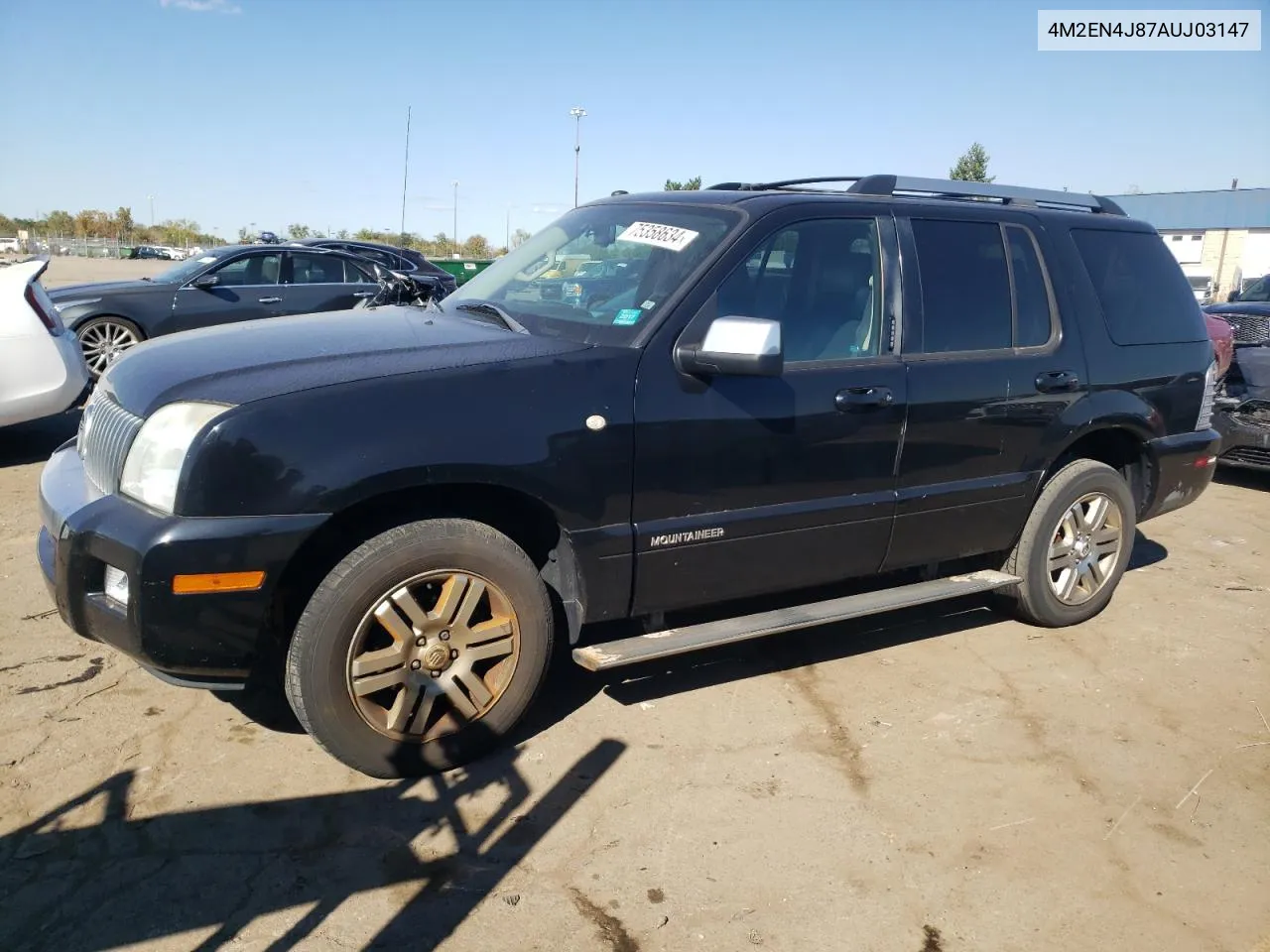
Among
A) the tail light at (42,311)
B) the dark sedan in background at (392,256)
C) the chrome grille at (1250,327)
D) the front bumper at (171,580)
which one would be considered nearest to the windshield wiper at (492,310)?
the front bumper at (171,580)

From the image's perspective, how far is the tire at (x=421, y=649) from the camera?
3014 mm

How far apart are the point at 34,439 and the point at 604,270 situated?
20.2 ft

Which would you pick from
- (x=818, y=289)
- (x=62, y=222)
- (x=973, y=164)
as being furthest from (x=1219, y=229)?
(x=62, y=222)

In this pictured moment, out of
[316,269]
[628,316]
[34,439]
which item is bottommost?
[34,439]

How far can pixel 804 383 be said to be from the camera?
3709 mm

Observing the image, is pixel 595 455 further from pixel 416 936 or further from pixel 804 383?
pixel 416 936

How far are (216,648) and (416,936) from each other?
1.01 metres

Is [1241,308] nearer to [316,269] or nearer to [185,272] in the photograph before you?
[316,269]

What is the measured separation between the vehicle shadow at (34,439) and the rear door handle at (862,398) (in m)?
5.97

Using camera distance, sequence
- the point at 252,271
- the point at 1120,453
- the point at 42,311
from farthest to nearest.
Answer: the point at 252,271 < the point at 42,311 < the point at 1120,453

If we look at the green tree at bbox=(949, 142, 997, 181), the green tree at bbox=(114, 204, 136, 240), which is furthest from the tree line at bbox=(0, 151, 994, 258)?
the green tree at bbox=(949, 142, 997, 181)

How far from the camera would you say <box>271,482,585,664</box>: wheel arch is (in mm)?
3121

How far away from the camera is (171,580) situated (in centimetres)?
279

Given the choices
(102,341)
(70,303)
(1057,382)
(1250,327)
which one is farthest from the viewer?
(102,341)
